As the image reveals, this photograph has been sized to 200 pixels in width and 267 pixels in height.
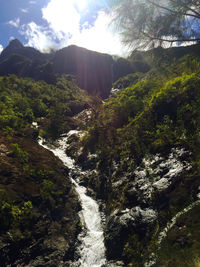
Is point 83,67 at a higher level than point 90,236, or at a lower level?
higher

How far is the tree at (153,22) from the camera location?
5.41 meters

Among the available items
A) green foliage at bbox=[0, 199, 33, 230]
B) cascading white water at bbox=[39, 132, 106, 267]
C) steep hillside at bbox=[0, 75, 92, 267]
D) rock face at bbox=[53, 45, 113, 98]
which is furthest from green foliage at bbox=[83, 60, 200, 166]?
rock face at bbox=[53, 45, 113, 98]

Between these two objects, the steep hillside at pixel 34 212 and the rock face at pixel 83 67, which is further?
the rock face at pixel 83 67

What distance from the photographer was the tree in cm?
541

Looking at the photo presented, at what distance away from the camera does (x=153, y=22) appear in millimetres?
5879

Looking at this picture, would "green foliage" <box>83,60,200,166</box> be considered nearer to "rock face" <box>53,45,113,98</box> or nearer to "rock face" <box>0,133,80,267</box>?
"rock face" <box>0,133,80,267</box>

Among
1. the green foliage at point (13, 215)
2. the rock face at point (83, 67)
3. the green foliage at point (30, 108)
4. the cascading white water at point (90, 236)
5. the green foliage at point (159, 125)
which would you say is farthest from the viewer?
the rock face at point (83, 67)

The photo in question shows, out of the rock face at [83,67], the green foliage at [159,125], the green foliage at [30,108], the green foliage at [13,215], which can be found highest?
the rock face at [83,67]

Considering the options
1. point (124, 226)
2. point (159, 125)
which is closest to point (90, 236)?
point (124, 226)

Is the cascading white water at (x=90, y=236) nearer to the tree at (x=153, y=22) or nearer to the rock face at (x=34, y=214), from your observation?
the rock face at (x=34, y=214)

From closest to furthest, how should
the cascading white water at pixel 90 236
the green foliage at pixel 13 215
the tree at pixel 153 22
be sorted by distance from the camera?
the tree at pixel 153 22, the green foliage at pixel 13 215, the cascading white water at pixel 90 236

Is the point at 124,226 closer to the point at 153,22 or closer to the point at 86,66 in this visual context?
the point at 153,22

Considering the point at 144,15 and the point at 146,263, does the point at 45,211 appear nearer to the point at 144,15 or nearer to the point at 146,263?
the point at 146,263

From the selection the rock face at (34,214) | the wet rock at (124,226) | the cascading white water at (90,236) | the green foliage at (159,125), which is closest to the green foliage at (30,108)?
the rock face at (34,214)
